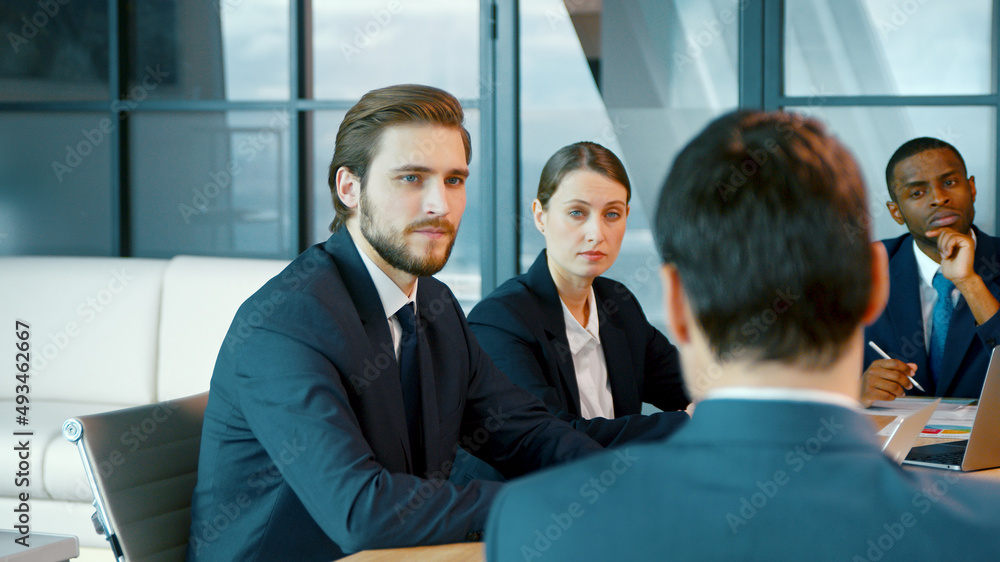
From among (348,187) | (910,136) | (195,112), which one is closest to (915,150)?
(910,136)

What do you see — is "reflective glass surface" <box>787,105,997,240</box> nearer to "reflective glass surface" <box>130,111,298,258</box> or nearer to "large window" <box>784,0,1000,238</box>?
"large window" <box>784,0,1000,238</box>

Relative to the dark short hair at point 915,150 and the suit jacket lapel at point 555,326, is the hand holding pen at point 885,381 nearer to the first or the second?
the suit jacket lapel at point 555,326

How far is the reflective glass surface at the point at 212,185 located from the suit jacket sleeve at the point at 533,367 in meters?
2.23

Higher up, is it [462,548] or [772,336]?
[772,336]

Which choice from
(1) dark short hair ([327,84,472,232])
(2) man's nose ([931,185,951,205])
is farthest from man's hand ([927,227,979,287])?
(1) dark short hair ([327,84,472,232])

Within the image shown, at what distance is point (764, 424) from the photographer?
2.08 feet

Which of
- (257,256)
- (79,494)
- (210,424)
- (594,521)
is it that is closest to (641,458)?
(594,521)

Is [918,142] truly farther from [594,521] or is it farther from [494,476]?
[594,521]

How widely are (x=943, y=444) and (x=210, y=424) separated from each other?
1.49m

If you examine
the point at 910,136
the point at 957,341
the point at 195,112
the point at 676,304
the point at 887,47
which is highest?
the point at 887,47

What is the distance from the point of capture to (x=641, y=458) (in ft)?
2.13

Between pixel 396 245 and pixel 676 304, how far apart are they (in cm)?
106

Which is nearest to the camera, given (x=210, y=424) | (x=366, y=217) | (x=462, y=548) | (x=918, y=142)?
(x=462, y=548)

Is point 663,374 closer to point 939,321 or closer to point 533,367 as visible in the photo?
point 533,367
